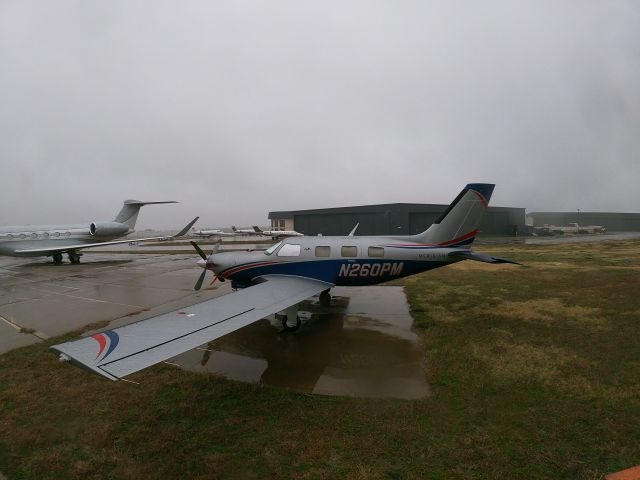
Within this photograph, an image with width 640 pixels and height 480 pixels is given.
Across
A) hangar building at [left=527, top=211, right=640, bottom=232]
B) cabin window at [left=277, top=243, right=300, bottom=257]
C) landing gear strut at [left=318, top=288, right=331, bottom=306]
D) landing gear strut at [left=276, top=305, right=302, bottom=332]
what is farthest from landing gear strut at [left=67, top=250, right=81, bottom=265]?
hangar building at [left=527, top=211, right=640, bottom=232]

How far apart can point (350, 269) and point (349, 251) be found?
0.59 metres

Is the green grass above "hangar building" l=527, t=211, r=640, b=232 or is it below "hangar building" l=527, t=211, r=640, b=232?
below

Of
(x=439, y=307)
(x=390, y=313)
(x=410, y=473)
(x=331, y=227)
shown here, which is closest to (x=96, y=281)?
(x=390, y=313)

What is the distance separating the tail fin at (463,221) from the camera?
986cm

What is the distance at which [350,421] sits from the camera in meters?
4.54

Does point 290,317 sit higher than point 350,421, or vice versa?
point 290,317

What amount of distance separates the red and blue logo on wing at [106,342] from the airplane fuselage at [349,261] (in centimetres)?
564

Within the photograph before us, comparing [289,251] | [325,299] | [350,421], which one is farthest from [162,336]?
[325,299]

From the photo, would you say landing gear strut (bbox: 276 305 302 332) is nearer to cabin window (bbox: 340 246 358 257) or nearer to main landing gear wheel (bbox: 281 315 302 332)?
main landing gear wheel (bbox: 281 315 302 332)

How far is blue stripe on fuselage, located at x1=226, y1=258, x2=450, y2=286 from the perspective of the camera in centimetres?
955

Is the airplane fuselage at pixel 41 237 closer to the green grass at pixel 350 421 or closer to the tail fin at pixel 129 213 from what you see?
the tail fin at pixel 129 213

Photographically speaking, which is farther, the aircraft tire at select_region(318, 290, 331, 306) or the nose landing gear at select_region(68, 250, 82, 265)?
the nose landing gear at select_region(68, 250, 82, 265)

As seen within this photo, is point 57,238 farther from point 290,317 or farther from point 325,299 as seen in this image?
point 290,317

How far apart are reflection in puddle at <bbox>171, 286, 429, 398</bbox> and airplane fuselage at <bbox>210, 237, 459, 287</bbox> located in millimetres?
1534
